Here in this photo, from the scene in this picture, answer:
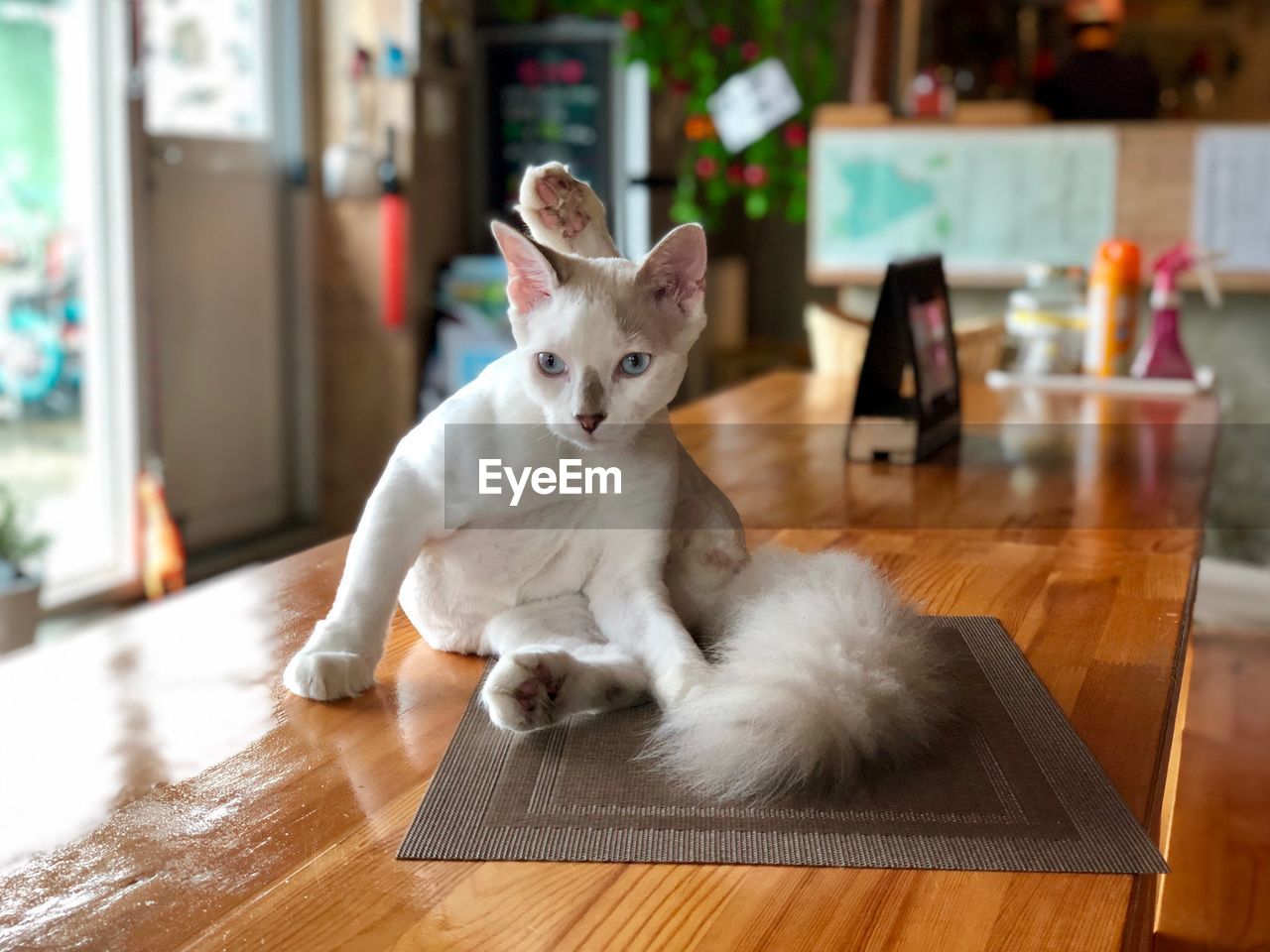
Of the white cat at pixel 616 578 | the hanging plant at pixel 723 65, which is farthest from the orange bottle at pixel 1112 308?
the hanging plant at pixel 723 65

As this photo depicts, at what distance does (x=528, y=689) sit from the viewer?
81cm

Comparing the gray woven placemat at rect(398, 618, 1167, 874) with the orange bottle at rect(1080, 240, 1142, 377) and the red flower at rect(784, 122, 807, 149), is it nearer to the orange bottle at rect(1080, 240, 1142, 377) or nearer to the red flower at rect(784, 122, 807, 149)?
the orange bottle at rect(1080, 240, 1142, 377)

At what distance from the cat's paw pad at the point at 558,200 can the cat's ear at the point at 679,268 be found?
0.43ft

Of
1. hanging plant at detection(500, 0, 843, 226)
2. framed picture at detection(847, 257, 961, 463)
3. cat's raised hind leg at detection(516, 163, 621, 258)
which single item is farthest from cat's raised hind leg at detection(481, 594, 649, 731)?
hanging plant at detection(500, 0, 843, 226)

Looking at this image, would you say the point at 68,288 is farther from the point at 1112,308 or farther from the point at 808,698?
the point at 808,698

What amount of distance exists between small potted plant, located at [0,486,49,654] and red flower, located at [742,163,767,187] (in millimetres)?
3000

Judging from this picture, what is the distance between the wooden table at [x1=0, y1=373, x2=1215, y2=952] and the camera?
0.61 m

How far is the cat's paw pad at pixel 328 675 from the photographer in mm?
873

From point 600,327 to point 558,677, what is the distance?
0.69ft

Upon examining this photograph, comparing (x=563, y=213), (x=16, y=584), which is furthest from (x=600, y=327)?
(x=16, y=584)

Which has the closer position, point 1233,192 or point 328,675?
point 328,675

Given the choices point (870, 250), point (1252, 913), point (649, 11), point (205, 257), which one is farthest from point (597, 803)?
point (649, 11)

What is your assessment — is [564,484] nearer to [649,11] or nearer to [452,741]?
[452,741]

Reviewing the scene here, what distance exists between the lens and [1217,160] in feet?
10.3
